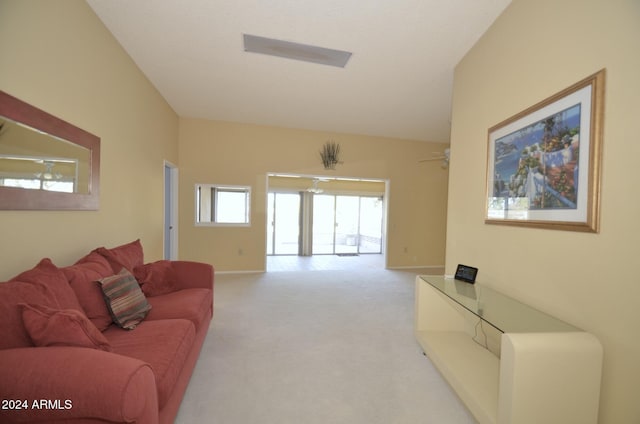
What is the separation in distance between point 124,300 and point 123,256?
0.61 m

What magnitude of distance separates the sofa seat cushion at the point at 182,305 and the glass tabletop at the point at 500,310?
6.20ft

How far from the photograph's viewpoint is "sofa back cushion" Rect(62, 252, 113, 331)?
1553mm

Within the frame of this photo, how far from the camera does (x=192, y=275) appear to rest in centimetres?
256

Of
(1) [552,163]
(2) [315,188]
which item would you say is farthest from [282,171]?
(1) [552,163]

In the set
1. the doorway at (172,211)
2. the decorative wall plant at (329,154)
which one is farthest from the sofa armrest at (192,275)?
the decorative wall plant at (329,154)

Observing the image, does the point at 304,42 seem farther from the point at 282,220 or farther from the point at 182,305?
the point at 282,220

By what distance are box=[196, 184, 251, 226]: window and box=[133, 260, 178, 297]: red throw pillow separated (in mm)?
2632

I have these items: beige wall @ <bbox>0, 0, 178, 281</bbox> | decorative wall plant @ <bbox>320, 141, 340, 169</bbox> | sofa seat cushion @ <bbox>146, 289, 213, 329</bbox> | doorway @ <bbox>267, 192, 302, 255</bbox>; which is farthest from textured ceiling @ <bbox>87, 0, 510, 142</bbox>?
doorway @ <bbox>267, 192, 302, 255</bbox>

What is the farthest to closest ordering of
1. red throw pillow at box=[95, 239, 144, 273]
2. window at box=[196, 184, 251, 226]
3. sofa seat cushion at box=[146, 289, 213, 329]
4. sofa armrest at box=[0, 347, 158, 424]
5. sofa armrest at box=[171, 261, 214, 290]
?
window at box=[196, 184, 251, 226]
sofa armrest at box=[171, 261, 214, 290]
red throw pillow at box=[95, 239, 144, 273]
sofa seat cushion at box=[146, 289, 213, 329]
sofa armrest at box=[0, 347, 158, 424]

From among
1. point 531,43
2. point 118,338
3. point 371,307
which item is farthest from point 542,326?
point 118,338

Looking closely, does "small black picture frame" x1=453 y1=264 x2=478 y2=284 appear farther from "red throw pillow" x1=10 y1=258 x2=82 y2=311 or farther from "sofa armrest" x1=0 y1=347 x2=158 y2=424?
"red throw pillow" x1=10 y1=258 x2=82 y2=311

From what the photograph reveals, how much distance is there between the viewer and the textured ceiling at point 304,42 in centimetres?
211

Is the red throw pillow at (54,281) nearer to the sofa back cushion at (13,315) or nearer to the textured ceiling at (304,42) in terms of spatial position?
the sofa back cushion at (13,315)

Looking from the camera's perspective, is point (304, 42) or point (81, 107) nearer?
point (81, 107)
